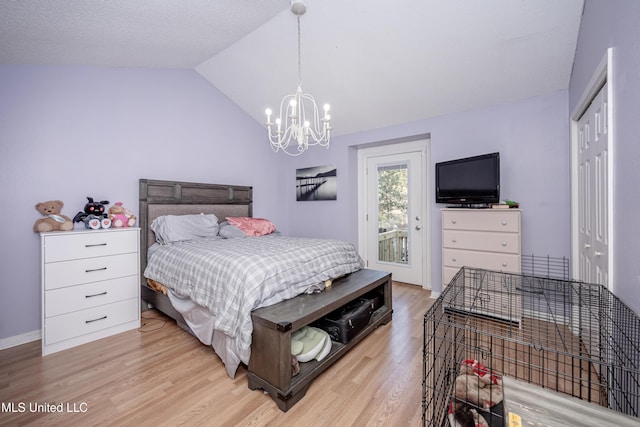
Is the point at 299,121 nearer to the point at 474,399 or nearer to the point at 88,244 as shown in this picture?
the point at 88,244

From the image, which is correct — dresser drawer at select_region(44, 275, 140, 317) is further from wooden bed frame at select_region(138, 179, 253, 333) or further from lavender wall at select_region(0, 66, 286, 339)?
lavender wall at select_region(0, 66, 286, 339)

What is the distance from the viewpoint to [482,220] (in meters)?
2.81

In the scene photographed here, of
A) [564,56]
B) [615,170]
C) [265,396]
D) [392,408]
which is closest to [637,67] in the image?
[615,170]

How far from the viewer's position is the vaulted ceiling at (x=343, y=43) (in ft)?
6.95

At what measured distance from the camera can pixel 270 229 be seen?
389 centimetres

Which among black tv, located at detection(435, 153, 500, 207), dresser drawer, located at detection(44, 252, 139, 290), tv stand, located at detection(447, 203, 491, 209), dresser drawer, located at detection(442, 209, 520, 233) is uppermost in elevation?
black tv, located at detection(435, 153, 500, 207)

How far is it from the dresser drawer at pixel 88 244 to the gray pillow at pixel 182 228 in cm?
39

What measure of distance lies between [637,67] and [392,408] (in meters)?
2.01

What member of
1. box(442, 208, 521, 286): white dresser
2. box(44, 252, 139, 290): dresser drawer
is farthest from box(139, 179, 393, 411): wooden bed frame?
box(442, 208, 521, 286): white dresser

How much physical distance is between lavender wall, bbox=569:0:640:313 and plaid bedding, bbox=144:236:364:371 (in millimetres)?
1743

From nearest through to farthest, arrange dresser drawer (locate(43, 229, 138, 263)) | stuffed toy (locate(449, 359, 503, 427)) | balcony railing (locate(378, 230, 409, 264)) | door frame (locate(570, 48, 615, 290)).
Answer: stuffed toy (locate(449, 359, 503, 427)) → door frame (locate(570, 48, 615, 290)) → dresser drawer (locate(43, 229, 138, 263)) → balcony railing (locate(378, 230, 409, 264))

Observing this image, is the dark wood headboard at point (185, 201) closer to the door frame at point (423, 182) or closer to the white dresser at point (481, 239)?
the door frame at point (423, 182)

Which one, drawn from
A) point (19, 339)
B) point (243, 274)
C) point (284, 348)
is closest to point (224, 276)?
point (243, 274)

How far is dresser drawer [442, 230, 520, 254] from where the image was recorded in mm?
2662
